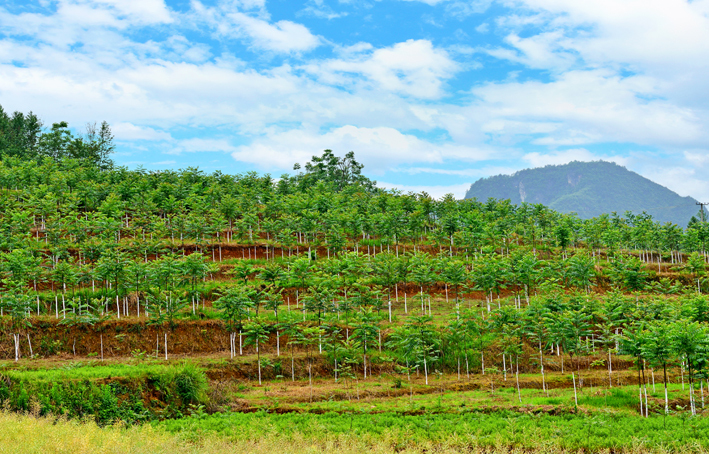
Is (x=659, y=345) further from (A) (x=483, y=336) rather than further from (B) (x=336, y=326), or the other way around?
(B) (x=336, y=326)

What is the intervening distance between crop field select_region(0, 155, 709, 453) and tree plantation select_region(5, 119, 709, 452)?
0.71ft

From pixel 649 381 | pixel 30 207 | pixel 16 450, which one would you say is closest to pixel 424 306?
pixel 649 381

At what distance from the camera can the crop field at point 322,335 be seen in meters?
25.3

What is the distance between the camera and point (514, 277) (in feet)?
164

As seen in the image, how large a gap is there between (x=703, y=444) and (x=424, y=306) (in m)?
33.2

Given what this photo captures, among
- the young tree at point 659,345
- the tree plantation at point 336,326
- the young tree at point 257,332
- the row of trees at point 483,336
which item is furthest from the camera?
the young tree at point 257,332

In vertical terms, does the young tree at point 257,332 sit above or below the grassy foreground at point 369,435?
above

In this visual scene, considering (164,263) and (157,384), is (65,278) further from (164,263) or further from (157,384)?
(157,384)

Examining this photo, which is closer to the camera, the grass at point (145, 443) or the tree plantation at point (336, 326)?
the grass at point (145, 443)

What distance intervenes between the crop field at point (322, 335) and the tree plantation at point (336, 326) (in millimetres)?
218

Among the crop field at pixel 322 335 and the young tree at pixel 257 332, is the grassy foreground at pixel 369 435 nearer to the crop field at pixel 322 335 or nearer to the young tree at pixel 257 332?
the crop field at pixel 322 335

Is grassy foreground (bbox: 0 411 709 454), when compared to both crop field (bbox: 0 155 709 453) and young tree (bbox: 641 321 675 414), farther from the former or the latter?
young tree (bbox: 641 321 675 414)

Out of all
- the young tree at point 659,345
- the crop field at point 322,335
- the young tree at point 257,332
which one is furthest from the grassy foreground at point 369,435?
the young tree at point 257,332

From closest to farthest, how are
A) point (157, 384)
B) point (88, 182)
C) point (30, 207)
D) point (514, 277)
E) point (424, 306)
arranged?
point (157, 384) < point (514, 277) < point (424, 306) < point (30, 207) < point (88, 182)
